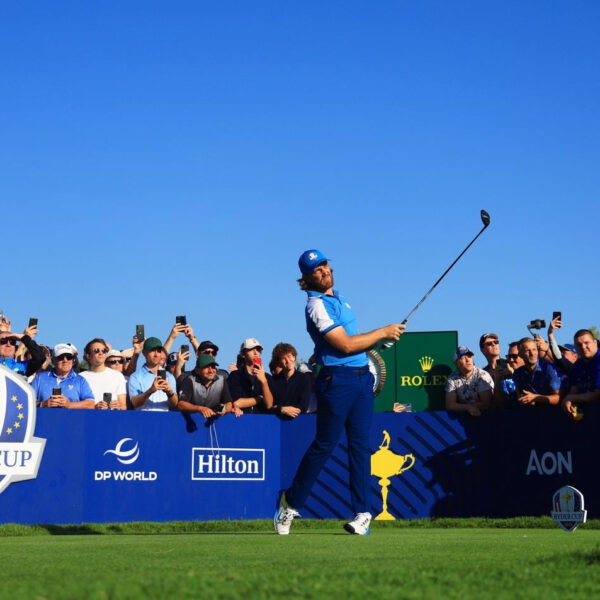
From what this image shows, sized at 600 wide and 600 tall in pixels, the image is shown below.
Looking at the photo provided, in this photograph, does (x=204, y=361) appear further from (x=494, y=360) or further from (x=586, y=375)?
(x=586, y=375)

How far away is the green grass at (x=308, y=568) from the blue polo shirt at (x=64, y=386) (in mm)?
4341

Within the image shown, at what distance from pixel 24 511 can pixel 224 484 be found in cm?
239

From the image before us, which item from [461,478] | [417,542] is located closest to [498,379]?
[461,478]

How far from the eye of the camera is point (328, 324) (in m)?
7.80

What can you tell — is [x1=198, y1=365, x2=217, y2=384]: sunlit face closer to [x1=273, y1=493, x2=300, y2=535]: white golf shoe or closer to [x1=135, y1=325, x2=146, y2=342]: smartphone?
[x1=135, y1=325, x2=146, y2=342]: smartphone

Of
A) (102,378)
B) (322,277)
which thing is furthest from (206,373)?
(322,277)

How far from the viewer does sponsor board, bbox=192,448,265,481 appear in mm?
12305

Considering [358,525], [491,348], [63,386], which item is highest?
[491,348]

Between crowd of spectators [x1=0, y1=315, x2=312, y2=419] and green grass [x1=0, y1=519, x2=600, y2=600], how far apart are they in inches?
177

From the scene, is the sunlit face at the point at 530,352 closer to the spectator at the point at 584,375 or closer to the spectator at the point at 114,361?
the spectator at the point at 584,375

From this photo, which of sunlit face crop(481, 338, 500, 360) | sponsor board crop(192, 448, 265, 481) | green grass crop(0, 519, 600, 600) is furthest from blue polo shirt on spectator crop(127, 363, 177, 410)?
green grass crop(0, 519, 600, 600)

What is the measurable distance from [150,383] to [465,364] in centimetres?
378

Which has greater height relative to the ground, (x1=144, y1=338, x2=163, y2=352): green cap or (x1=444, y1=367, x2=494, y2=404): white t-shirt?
(x1=144, y1=338, x2=163, y2=352): green cap

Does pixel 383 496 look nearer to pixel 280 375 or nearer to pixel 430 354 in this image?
pixel 280 375
